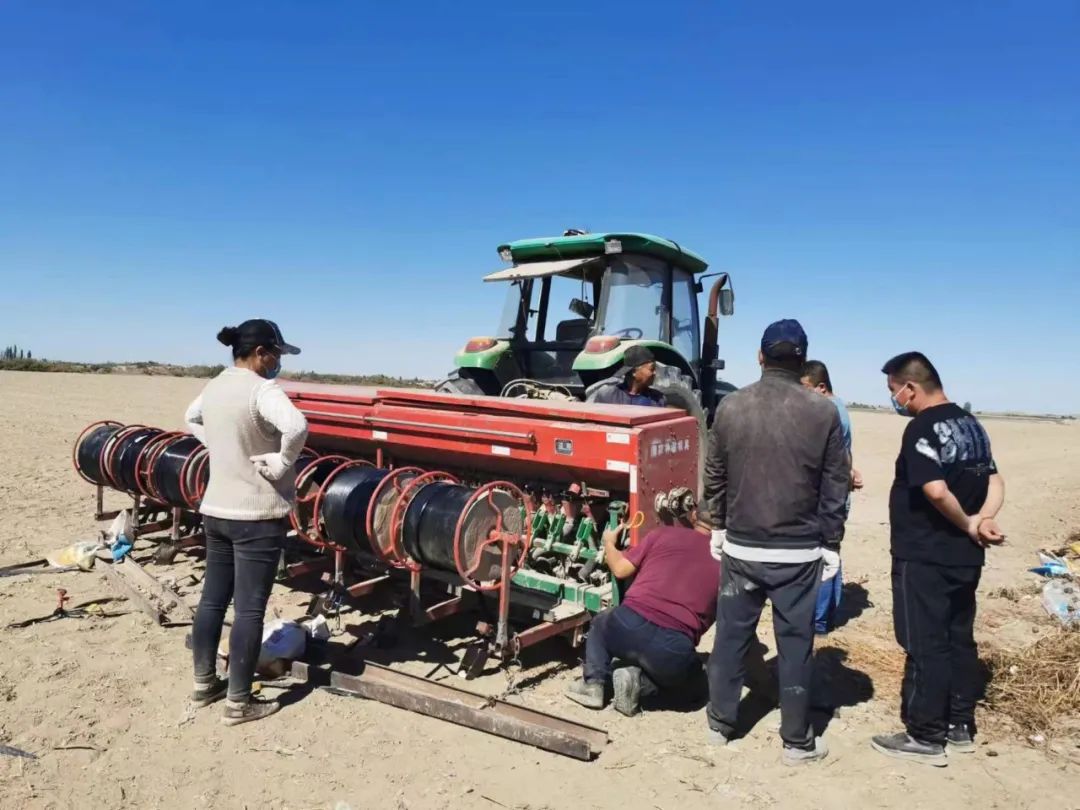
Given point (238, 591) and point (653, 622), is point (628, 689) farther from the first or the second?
point (238, 591)

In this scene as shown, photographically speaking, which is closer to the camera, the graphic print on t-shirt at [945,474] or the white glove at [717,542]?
the graphic print on t-shirt at [945,474]

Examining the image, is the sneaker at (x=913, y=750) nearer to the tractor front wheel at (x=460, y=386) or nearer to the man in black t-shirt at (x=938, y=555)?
the man in black t-shirt at (x=938, y=555)

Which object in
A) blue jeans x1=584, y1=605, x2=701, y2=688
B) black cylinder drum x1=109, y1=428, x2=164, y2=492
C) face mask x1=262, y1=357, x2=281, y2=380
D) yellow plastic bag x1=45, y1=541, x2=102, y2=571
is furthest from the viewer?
black cylinder drum x1=109, y1=428, x2=164, y2=492

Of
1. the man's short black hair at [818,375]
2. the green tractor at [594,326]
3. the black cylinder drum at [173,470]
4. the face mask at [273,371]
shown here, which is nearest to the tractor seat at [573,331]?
the green tractor at [594,326]

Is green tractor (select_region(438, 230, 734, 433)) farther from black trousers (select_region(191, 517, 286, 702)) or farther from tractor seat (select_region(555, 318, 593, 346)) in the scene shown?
black trousers (select_region(191, 517, 286, 702))

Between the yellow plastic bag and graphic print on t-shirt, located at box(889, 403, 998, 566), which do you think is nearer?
graphic print on t-shirt, located at box(889, 403, 998, 566)

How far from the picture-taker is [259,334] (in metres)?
3.49

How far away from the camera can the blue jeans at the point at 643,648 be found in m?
3.46

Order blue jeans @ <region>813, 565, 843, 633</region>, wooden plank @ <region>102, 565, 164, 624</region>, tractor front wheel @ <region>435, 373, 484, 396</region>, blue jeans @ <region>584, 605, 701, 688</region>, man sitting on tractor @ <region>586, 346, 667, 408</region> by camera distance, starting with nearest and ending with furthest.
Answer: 1. blue jeans @ <region>584, 605, 701, 688</region>
2. wooden plank @ <region>102, 565, 164, 624</region>
3. blue jeans @ <region>813, 565, 843, 633</region>
4. man sitting on tractor @ <region>586, 346, 667, 408</region>
5. tractor front wheel @ <region>435, 373, 484, 396</region>

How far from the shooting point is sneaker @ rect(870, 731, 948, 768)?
10.5ft

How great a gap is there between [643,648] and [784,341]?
1.52 m

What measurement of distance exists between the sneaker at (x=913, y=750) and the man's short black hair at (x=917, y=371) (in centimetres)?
152

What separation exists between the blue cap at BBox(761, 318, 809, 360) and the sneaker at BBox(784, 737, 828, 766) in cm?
165

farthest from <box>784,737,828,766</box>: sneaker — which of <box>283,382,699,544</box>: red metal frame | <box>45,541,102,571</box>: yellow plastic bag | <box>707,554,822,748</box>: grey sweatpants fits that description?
<box>45,541,102,571</box>: yellow plastic bag
